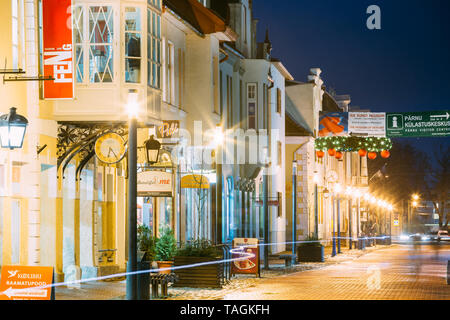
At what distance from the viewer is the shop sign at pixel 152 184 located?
22094mm

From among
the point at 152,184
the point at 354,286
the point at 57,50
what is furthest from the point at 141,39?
the point at 354,286

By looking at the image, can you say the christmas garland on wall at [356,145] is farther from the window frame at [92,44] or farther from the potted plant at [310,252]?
the window frame at [92,44]

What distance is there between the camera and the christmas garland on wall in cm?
4728

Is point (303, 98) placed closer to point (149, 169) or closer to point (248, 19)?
point (248, 19)

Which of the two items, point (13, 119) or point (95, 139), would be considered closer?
point (13, 119)

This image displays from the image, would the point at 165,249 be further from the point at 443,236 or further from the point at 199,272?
the point at 443,236

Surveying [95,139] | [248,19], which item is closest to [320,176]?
[248,19]

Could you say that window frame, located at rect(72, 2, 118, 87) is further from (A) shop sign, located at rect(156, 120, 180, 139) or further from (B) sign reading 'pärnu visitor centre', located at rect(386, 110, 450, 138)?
(B) sign reading 'pärnu visitor centre', located at rect(386, 110, 450, 138)

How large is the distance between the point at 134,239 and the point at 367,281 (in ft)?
35.2

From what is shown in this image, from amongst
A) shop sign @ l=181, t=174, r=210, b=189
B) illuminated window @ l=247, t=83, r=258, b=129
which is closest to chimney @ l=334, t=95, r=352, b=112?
illuminated window @ l=247, t=83, r=258, b=129

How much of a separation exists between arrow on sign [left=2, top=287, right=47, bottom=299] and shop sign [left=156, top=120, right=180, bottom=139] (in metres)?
11.8

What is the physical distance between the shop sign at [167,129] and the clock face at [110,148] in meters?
4.10

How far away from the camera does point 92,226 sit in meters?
23.6
